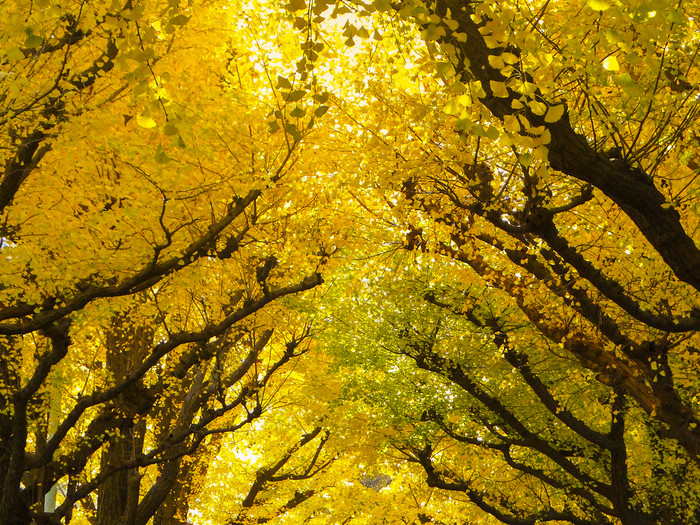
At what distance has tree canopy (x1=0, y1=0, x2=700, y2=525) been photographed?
5582 millimetres

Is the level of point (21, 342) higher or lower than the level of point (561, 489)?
higher

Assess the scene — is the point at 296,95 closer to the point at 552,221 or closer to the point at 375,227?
the point at 552,221

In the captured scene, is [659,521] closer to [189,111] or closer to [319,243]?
[319,243]

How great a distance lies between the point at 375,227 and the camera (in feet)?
39.4

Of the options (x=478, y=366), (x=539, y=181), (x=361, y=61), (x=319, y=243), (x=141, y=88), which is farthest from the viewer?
(x=478, y=366)

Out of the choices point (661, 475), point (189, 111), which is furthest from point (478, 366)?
point (189, 111)

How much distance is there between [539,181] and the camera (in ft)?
25.2

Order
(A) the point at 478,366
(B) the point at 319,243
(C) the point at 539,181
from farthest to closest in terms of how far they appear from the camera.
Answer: (A) the point at 478,366, (B) the point at 319,243, (C) the point at 539,181

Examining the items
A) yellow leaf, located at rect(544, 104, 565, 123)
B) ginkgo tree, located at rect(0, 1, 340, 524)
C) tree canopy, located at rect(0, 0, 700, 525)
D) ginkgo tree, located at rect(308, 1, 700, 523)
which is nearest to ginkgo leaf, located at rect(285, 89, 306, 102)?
tree canopy, located at rect(0, 0, 700, 525)

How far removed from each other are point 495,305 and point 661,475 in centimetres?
460

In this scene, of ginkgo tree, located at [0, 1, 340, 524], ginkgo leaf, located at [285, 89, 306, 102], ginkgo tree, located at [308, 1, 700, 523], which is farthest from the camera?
ginkgo tree, located at [0, 1, 340, 524]

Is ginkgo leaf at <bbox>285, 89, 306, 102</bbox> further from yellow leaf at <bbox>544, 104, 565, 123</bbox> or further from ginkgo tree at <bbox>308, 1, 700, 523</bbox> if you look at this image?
yellow leaf at <bbox>544, 104, 565, 123</bbox>

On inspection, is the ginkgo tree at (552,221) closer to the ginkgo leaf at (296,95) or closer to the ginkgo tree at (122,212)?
the ginkgo leaf at (296,95)

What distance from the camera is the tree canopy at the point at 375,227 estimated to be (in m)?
5.58
